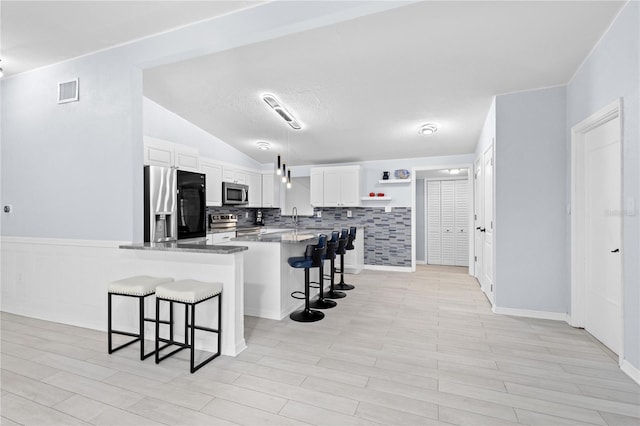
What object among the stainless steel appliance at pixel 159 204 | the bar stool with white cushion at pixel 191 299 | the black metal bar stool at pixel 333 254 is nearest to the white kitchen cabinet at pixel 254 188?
the stainless steel appliance at pixel 159 204

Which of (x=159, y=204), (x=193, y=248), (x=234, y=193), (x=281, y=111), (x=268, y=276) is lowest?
(x=268, y=276)

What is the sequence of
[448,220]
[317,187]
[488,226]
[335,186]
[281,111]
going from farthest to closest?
[448,220] → [317,187] → [335,186] → [281,111] → [488,226]

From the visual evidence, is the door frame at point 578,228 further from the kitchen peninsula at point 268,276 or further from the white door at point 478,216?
the kitchen peninsula at point 268,276

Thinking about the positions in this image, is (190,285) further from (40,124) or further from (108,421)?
(40,124)

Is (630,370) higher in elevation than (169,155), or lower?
lower

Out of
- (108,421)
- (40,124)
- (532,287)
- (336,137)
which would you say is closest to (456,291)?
(532,287)

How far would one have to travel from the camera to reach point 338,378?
2.21 metres

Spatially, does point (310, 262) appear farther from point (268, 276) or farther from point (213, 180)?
point (213, 180)

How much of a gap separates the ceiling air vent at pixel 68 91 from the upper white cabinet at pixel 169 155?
2.93 ft

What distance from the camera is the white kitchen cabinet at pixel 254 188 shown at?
660 centimetres

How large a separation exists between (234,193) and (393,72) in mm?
3716

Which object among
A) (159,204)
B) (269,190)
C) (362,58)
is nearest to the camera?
(362,58)

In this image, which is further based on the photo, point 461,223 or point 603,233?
point 461,223

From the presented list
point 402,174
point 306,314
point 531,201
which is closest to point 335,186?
point 402,174
